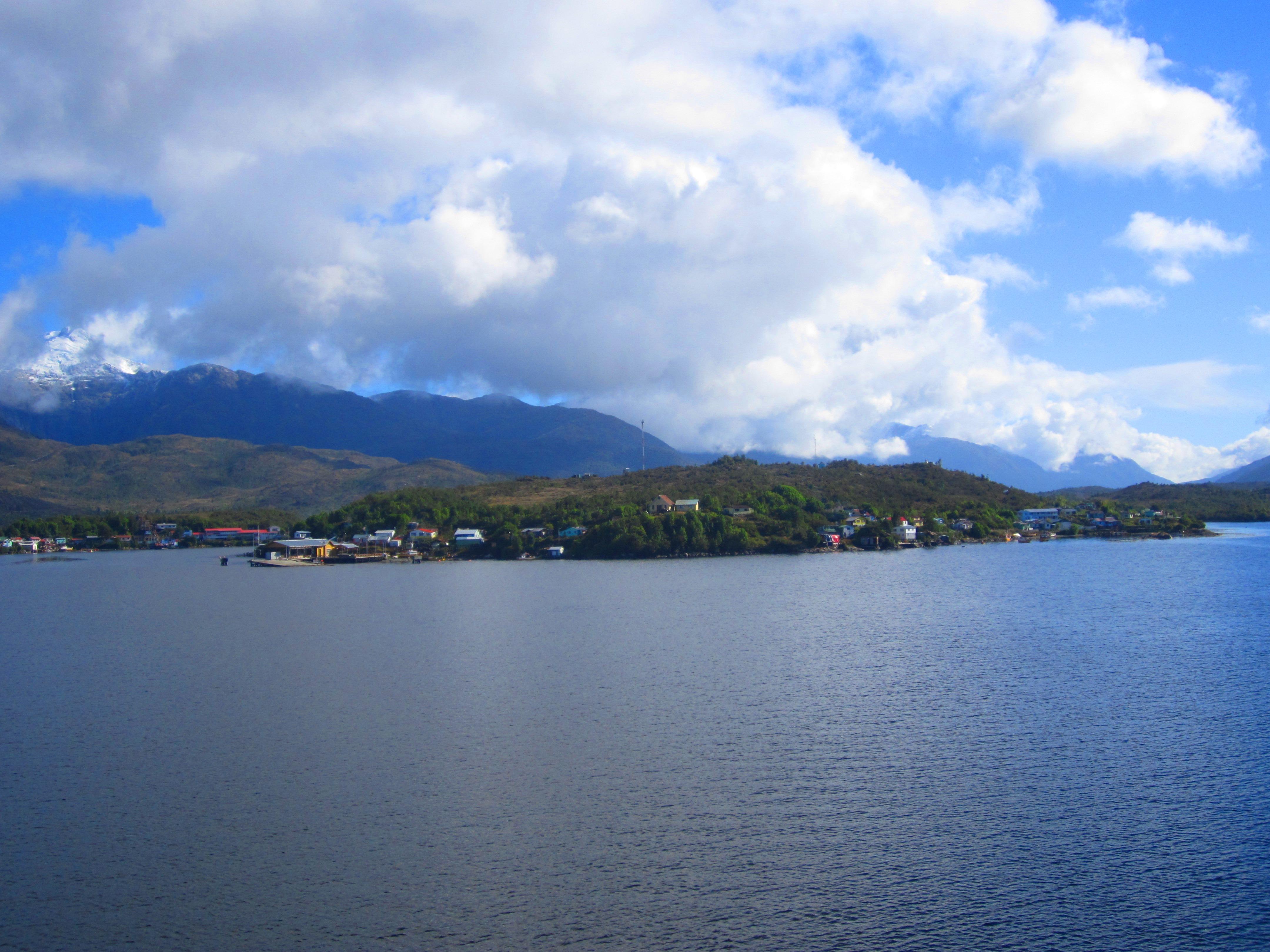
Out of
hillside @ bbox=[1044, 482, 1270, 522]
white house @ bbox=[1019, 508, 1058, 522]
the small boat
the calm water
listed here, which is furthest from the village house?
hillside @ bbox=[1044, 482, 1270, 522]

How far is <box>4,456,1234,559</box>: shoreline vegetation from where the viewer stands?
351 ft

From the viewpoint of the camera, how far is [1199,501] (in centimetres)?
16775

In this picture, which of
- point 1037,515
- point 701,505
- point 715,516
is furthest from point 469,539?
point 1037,515

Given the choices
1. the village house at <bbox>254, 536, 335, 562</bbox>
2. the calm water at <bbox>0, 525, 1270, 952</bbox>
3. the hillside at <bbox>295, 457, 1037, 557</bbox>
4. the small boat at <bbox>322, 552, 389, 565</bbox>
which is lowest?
the calm water at <bbox>0, 525, 1270, 952</bbox>

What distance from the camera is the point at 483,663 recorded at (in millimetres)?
36969

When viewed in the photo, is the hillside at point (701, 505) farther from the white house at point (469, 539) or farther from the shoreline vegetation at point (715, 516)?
the white house at point (469, 539)

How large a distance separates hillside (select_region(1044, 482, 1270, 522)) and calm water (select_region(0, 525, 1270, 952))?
131m

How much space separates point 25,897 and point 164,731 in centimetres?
1108

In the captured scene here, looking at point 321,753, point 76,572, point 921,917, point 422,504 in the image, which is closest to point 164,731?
point 321,753

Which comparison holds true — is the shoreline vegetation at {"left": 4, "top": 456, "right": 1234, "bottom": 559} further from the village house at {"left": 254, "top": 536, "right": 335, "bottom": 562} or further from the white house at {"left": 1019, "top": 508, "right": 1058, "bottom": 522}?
the village house at {"left": 254, "top": 536, "right": 335, "bottom": 562}

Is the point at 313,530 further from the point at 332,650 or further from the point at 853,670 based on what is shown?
the point at 853,670

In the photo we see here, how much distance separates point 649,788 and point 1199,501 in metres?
182

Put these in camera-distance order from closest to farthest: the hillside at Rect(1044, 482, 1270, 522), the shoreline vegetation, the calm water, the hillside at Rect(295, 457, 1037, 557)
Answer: the calm water
the hillside at Rect(295, 457, 1037, 557)
the shoreline vegetation
the hillside at Rect(1044, 482, 1270, 522)

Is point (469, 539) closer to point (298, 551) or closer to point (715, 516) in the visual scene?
point (298, 551)
